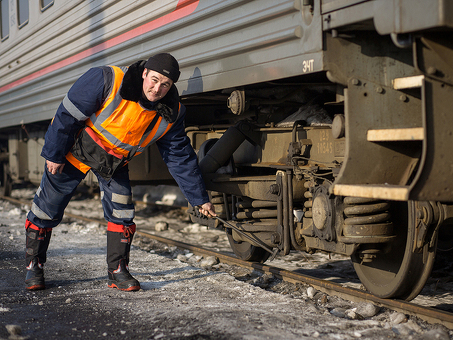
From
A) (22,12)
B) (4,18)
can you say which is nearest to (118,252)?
(22,12)

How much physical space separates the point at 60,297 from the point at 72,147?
1.08m

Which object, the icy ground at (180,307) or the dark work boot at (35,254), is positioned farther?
the dark work boot at (35,254)

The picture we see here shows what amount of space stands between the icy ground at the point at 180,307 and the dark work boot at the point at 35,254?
3.9 inches

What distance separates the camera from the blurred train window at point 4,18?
8945 mm

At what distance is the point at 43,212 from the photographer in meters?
3.77

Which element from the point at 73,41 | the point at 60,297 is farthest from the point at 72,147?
the point at 73,41

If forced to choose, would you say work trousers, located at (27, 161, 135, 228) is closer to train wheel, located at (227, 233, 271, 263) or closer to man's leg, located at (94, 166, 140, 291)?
man's leg, located at (94, 166, 140, 291)

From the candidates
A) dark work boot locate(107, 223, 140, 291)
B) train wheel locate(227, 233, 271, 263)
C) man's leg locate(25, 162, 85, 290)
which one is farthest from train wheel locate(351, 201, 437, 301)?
man's leg locate(25, 162, 85, 290)

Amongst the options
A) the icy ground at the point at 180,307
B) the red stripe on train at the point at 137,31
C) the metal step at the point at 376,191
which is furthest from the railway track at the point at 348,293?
the red stripe on train at the point at 137,31

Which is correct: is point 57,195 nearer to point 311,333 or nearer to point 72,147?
point 72,147

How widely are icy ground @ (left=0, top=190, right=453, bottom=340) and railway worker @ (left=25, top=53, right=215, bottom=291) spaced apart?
28 centimetres

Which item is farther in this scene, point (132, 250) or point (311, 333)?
point (132, 250)

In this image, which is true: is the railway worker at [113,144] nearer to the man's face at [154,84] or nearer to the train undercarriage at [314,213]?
the man's face at [154,84]

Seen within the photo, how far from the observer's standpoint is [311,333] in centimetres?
281
